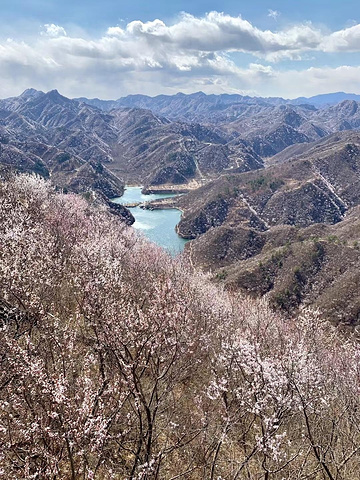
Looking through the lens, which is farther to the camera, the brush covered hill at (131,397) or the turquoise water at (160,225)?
the turquoise water at (160,225)

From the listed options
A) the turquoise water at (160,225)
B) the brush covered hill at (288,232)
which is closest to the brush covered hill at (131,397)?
the brush covered hill at (288,232)

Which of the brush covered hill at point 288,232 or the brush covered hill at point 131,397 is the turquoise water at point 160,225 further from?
the brush covered hill at point 131,397

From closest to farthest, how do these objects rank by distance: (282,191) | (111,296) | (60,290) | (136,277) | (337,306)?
(111,296) → (60,290) → (136,277) → (337,306) → (282,191)

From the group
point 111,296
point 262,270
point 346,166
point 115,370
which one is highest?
point 346,166

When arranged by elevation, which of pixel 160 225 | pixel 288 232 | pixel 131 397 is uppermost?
pixel 131 397

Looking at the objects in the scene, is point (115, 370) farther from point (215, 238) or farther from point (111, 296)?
point (215, 238)

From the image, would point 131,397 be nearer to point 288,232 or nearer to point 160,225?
point 288,232

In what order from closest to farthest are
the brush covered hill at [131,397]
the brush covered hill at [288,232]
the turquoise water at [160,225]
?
the brush covered hill at [131,397] < the brush covered hill at [288,232] < the turquoise water at [160,225]

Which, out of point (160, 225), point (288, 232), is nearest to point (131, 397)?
point (288, 232)

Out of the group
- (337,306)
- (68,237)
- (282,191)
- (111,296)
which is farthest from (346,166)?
(111,296)
